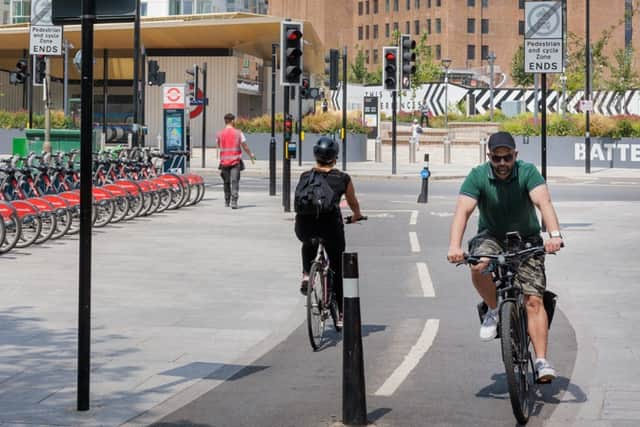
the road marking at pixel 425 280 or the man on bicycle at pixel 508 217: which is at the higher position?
the man on bicycle at pixel 508 217

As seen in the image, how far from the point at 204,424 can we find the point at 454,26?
127 meters

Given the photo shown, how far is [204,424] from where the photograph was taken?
7.08 m

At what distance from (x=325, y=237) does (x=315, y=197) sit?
0.37 metres

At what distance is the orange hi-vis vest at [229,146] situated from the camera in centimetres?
2492

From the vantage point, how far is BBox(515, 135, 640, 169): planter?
51531mm

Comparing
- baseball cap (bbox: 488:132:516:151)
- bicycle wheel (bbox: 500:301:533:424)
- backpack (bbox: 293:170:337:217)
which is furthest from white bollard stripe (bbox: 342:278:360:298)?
backpack (bbox: 293:170:337:217)

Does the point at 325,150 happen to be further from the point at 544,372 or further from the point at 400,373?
the point at 544,372

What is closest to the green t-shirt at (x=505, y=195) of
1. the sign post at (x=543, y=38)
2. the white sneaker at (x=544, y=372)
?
the white sneaker at (x=544, y=372)

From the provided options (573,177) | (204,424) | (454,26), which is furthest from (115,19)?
(454,26)

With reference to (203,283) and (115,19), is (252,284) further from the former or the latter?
(115,19)

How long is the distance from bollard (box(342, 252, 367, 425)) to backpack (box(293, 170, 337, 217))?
2730 millimetres

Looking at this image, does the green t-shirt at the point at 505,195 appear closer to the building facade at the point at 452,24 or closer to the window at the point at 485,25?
the building facade at the point at 452,24

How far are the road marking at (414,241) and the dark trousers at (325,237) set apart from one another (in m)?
7.89

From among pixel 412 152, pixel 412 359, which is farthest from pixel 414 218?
pixel 412 152
